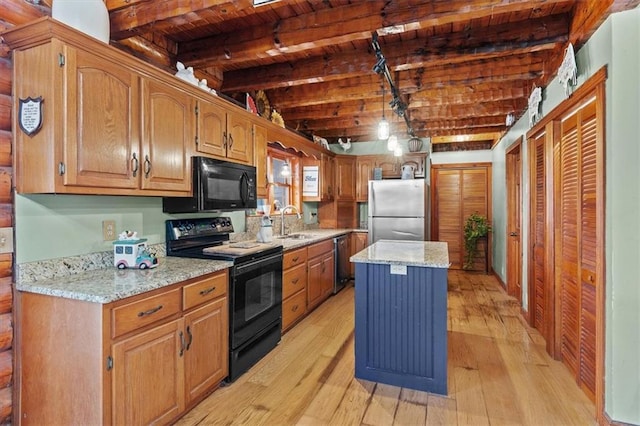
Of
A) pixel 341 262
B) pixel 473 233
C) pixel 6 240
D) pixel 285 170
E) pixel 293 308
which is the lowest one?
pixel 293 308

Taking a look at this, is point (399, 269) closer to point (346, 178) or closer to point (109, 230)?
point (109, 230)

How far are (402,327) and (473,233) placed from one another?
13.4 ft

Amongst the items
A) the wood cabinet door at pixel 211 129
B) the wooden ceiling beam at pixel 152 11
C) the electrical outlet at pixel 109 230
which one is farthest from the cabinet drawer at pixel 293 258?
the wooden ceiling beam at pixel 152 11

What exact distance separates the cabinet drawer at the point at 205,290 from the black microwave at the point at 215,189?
1.76 ft

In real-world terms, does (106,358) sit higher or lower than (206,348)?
higher

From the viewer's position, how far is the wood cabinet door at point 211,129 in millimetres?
2512

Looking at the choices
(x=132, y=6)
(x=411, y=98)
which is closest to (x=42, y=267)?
(x=132, y=6)

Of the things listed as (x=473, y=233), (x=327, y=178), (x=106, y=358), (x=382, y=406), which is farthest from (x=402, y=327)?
(x=473, y=233)

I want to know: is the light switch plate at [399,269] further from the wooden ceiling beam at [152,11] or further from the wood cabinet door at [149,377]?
the wooden ceiling beam at [152,11]

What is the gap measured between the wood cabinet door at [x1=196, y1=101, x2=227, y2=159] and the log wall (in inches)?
40.7

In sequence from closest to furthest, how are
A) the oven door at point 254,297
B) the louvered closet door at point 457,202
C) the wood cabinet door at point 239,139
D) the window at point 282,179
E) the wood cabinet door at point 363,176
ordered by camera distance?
the oven door at point 254,297 < the wood cabinet door at point 239,139 < the window at point 282,179 < the wood cabinet door at point 363,176 < the louvered closet door at point 457,202

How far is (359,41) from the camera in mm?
2809

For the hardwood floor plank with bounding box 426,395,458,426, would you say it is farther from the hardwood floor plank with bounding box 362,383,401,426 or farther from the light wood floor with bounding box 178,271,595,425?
the hardwood floor plank with bounding box 362,383,401,426

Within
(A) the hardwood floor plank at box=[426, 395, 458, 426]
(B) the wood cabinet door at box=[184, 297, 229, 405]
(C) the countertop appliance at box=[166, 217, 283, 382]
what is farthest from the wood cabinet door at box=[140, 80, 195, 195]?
(A) the hardwood floor plank at box=[426, 395, 458, 426]
